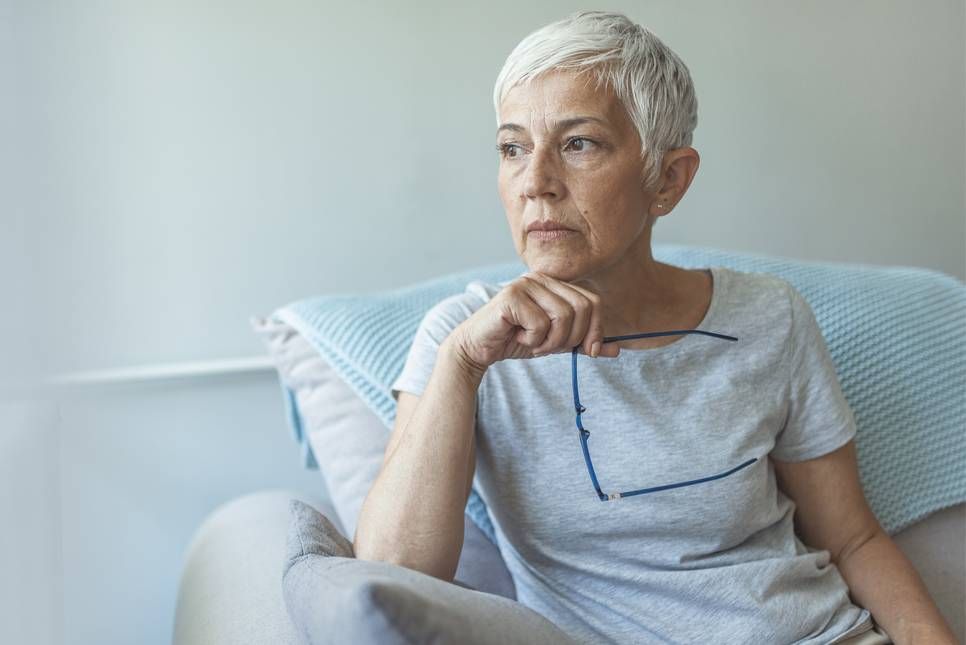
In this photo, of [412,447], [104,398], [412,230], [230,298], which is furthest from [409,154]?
[412,447]

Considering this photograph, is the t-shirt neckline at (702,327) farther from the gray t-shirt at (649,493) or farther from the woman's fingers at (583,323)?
the woman's fingers at (583,323)

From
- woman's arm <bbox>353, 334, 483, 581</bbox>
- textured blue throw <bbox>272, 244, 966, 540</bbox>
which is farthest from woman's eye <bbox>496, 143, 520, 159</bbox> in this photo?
textured blue throw <bbox>272, 244, 966, 540</bbox>

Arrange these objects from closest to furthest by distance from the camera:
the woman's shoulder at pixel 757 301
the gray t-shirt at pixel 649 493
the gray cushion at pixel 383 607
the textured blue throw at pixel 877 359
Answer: the gray cushion at pixel 383 607
the gray t-shirt at pixel 649 493
the woman's shoulder at pixel 757 301
the textured blue throw at pixel 877 359

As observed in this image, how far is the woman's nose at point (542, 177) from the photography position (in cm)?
110

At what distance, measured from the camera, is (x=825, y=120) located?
201 centimetres

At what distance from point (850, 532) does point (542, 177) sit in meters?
0.64

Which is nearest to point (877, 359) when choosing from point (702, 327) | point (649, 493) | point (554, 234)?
point (702, 327)

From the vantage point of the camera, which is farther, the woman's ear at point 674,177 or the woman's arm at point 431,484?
the woman's ear at point 674,177

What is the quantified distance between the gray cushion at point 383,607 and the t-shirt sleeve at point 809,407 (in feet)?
1.66

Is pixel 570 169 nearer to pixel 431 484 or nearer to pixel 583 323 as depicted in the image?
pixel 583 323

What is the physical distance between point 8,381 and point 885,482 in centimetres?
119

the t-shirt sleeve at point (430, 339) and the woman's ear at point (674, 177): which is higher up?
the woman's ear at point (674, 177)

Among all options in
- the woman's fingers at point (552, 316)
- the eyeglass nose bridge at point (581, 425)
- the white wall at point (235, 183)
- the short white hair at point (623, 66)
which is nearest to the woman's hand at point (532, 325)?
the woman's fingers at point (552, 316)

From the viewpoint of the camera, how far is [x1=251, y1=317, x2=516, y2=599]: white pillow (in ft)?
4.43
